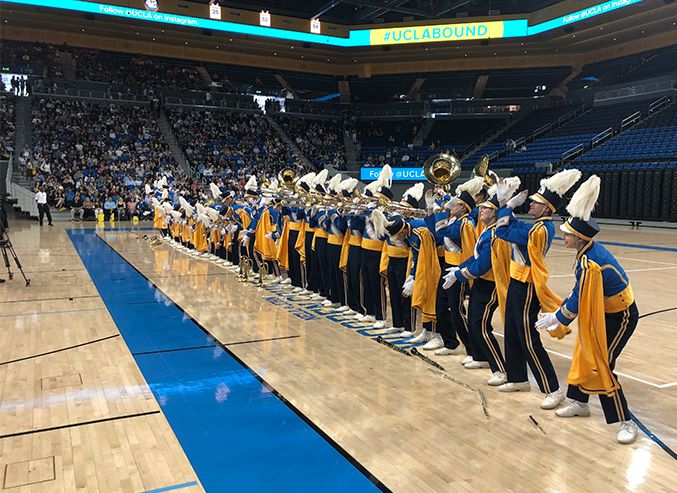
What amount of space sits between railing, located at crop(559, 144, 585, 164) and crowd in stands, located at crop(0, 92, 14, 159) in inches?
1051

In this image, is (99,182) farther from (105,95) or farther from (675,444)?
(675,444)

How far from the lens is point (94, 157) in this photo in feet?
93.5

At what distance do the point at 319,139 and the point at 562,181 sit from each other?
116 feet

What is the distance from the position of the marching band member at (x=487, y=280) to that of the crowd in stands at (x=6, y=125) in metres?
26.7

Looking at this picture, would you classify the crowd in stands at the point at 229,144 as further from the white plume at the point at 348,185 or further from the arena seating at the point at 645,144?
the white plume at the point at 348,185

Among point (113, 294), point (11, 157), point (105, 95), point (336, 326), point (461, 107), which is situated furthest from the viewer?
point (461, 107)

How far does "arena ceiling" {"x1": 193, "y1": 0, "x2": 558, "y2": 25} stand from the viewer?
32.4 meters

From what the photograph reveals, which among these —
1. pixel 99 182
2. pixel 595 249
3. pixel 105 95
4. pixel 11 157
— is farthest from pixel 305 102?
pixel 595 249

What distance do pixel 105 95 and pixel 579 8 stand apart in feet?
87.0

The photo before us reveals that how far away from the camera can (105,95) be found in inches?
1270

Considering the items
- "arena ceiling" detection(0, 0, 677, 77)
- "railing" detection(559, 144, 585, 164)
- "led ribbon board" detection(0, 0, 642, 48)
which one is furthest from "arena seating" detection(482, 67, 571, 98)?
"railing" detection(559, 144, 585, 164)

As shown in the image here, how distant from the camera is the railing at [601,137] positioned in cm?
2831

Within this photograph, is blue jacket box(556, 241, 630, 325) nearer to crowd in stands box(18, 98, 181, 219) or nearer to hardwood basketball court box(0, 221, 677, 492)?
hardwood basketball court box(0, 221, 677, 492)

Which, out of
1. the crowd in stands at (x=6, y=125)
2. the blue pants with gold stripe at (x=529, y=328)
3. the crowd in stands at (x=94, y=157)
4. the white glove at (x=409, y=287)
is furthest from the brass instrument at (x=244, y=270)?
the crowd in stands at (x=6, y=125)
